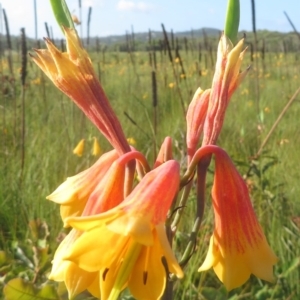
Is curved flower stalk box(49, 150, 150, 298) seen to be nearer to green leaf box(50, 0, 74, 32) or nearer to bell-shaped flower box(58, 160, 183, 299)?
bell-shaped flower box(58, 160, 183, 299)

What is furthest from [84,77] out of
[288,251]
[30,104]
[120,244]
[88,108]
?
[30,104]

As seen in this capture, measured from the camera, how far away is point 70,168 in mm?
2756

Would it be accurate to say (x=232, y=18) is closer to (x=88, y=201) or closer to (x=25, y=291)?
(x=88, y=201)

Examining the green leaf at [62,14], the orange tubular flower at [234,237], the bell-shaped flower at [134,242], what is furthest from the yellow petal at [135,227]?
the green leaf at [62,14]

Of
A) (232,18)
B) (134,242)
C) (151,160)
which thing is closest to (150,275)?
(134,242)

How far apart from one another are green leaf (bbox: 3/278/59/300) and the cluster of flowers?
0.28 metres

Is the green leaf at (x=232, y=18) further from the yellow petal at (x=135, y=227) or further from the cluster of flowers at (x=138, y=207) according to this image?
the yellow petal at (x=135, y=227)

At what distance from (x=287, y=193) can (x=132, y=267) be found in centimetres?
202

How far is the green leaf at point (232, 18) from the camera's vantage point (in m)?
0.70

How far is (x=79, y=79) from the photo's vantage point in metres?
0.72

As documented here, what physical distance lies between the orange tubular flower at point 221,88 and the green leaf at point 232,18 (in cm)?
1

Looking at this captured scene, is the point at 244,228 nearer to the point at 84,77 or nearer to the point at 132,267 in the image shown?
the point at 132,267

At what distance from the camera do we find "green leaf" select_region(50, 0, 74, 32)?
71 cm

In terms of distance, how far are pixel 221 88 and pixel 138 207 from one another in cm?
21
